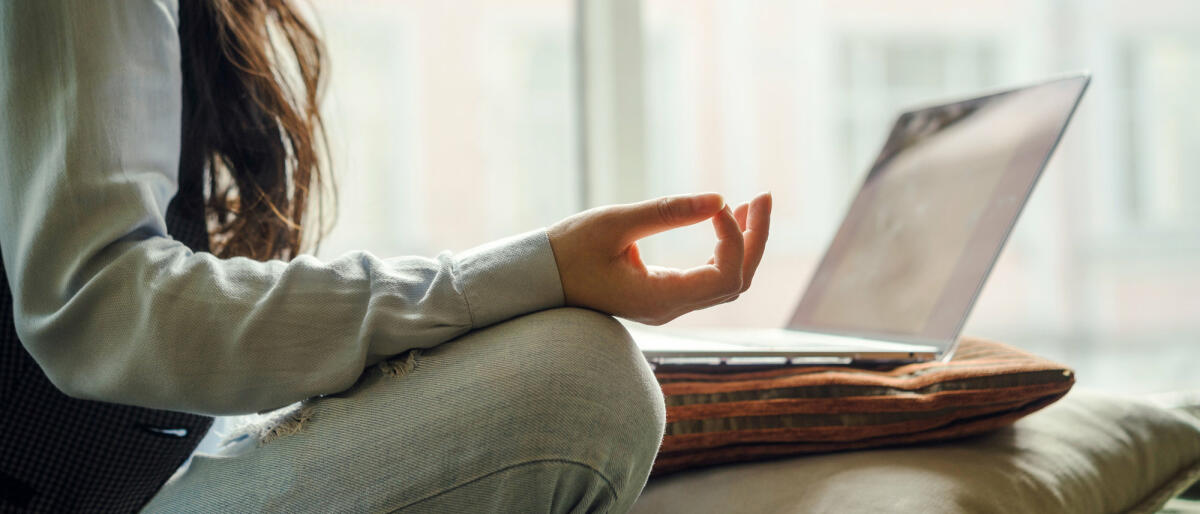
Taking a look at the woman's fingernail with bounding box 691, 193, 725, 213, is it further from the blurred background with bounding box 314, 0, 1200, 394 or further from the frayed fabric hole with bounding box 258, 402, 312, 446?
the blurred background with bounding box 314, 0, 1200, 394

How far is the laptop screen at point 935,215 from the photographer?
77cm

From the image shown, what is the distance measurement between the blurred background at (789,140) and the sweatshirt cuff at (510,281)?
1.85 metres

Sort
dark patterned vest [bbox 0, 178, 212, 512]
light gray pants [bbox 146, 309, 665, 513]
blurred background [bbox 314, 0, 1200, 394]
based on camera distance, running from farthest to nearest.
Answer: blurred background [bbox 314, 0, 1200, 394] < dark patterned vest [bbox 0, 178, 212, 512] < light gray pants [bbox 146, 309, 665, 513]

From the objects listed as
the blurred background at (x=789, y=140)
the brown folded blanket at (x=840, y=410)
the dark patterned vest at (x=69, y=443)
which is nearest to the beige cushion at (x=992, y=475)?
the brown folded blanket at (x=840, y=410)

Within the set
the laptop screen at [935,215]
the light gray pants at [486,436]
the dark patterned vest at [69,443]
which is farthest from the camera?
the laptop screen at [935,215]

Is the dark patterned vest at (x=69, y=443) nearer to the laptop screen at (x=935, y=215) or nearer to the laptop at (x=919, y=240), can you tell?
the laptop at (x=919, y=240)

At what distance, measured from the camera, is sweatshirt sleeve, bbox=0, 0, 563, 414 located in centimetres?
44

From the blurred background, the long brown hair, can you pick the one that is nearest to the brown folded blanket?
the long brown hair

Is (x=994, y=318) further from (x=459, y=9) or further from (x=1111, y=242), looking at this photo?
(x=459, y=9)

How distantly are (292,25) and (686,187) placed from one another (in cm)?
186

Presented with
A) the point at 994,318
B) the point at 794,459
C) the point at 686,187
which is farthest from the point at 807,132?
the point at 794,459

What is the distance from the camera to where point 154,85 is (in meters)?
0.52

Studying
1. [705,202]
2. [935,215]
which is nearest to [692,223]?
[705,202]

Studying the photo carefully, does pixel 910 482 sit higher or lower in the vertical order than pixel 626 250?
lower
